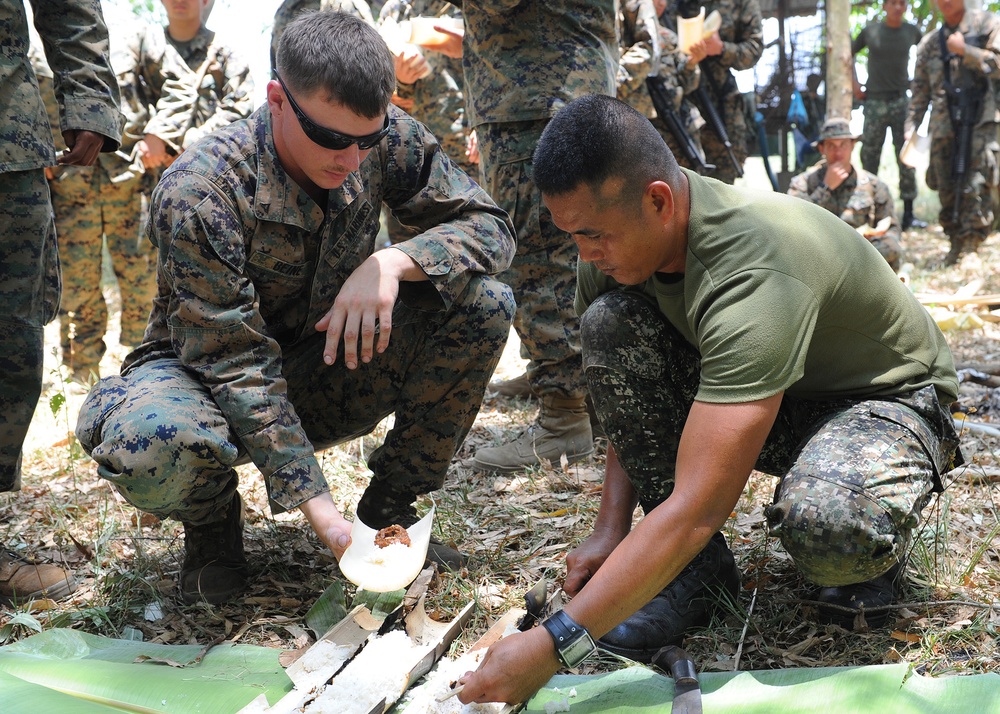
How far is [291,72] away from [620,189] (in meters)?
0.91

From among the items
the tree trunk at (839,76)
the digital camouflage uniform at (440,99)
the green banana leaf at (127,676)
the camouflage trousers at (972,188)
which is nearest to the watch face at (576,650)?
the green banana leaf at (127,676)

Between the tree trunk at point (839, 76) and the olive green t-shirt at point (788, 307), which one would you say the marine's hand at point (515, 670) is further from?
the tree trunk at point (839, 76)

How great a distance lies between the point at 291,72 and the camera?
2273 mm

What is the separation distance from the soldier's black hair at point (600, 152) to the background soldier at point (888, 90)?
10.2 metres

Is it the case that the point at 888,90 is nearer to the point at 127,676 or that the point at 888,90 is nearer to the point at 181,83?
the point at 181,83

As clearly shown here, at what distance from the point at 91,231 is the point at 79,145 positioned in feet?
9.50

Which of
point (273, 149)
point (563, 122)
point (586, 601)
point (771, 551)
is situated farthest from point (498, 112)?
point (586, 601)

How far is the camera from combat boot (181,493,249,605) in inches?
101

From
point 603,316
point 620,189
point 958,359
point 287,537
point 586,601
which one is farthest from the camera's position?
point 958,359

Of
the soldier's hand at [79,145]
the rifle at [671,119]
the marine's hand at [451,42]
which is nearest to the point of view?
the soldier's hand at [79,145]

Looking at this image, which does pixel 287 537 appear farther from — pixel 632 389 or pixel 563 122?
pixel 563 122

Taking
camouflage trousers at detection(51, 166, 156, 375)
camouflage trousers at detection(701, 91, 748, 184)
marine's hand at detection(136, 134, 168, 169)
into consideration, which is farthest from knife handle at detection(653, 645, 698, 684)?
camouflage trousers at detection(701, 91, 748, 184)

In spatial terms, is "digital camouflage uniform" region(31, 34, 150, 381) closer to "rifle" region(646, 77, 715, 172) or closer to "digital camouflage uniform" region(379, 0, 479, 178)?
"digital camouflage uniform" region(379, 0, 479, 178)

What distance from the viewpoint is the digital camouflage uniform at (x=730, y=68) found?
8.49 meters
